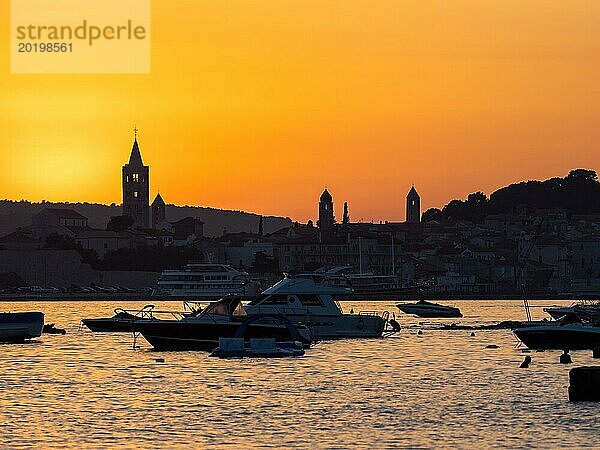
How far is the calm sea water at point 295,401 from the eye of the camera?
29.1 m

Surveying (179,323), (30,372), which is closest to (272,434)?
(30,372)

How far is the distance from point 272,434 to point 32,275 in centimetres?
17270

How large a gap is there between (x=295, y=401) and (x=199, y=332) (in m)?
16.2

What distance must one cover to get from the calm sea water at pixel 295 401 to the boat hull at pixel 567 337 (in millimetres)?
587

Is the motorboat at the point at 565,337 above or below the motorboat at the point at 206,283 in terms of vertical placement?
below

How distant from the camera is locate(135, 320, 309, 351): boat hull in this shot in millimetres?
51531

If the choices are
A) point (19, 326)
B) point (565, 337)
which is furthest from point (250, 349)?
point (19, 326)

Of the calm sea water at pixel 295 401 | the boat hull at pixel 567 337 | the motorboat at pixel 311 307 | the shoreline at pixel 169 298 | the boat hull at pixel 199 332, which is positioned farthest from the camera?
the shoreline at pixel 169 298

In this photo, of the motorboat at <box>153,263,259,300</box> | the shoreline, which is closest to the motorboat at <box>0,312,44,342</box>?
the motorboat at <box>153,263,259,300</box>

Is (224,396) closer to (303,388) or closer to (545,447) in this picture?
(303,388)

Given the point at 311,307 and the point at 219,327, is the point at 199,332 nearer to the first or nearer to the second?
the point at 219,327

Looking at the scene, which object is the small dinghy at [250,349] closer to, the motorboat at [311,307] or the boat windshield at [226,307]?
the boat windshield at [226,307]

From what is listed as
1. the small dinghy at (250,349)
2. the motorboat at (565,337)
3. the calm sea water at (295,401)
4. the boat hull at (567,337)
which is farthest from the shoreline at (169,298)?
the small dinghy at (250,349)

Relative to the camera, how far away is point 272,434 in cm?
2983
